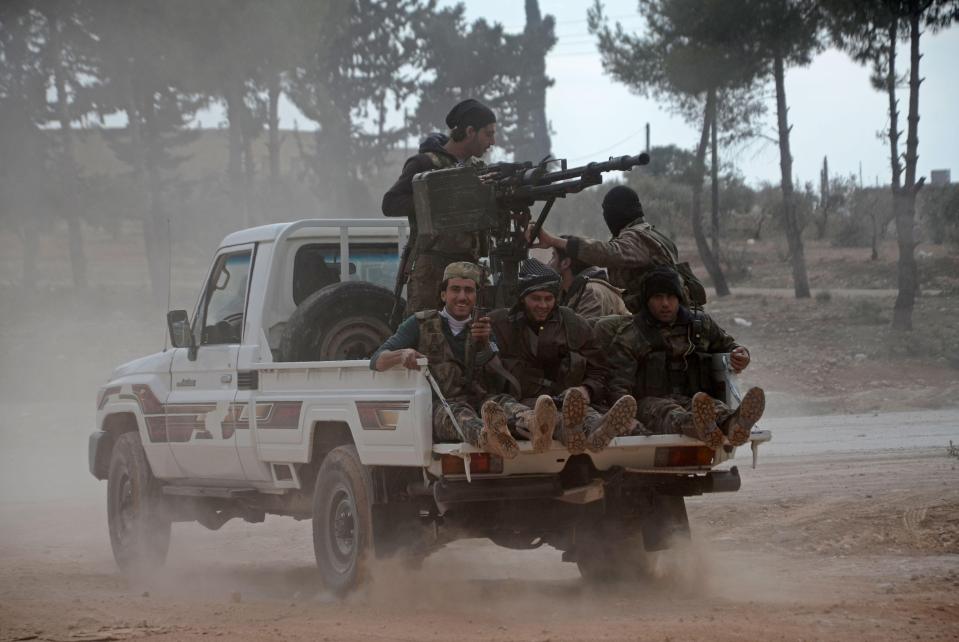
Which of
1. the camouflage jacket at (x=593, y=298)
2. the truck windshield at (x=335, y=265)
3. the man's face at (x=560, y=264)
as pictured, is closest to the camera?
the camouflage jacket at (x=593, y=298)

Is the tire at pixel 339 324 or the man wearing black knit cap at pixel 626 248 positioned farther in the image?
the tire at pixel 339 324

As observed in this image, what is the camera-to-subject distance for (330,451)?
8.01 m

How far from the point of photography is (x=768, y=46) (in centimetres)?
2975

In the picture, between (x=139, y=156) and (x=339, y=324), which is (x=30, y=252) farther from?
(x=339, y=324)

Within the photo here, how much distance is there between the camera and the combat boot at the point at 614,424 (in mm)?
6434

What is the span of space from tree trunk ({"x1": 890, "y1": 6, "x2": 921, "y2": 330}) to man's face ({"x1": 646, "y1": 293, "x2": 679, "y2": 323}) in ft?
61.1

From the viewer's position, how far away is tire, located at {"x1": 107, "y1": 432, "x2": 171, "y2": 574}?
1002 cm

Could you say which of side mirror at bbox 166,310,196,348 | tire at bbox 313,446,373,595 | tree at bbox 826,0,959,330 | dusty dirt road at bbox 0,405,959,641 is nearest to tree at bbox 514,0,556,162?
tree at bbox 826,0,959,330

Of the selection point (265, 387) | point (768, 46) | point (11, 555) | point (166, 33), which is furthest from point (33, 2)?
point (265, 387)

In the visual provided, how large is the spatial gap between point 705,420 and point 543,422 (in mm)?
931

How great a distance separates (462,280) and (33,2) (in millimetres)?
29071

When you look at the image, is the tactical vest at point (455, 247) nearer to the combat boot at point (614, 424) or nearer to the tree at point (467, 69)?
the combat boot at point (614, 424)

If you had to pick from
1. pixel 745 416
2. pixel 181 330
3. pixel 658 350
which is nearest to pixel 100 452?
pixel 181 330

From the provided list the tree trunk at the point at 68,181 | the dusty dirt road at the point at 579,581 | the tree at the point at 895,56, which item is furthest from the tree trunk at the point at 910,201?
the tree trunk at the point at 68,181
